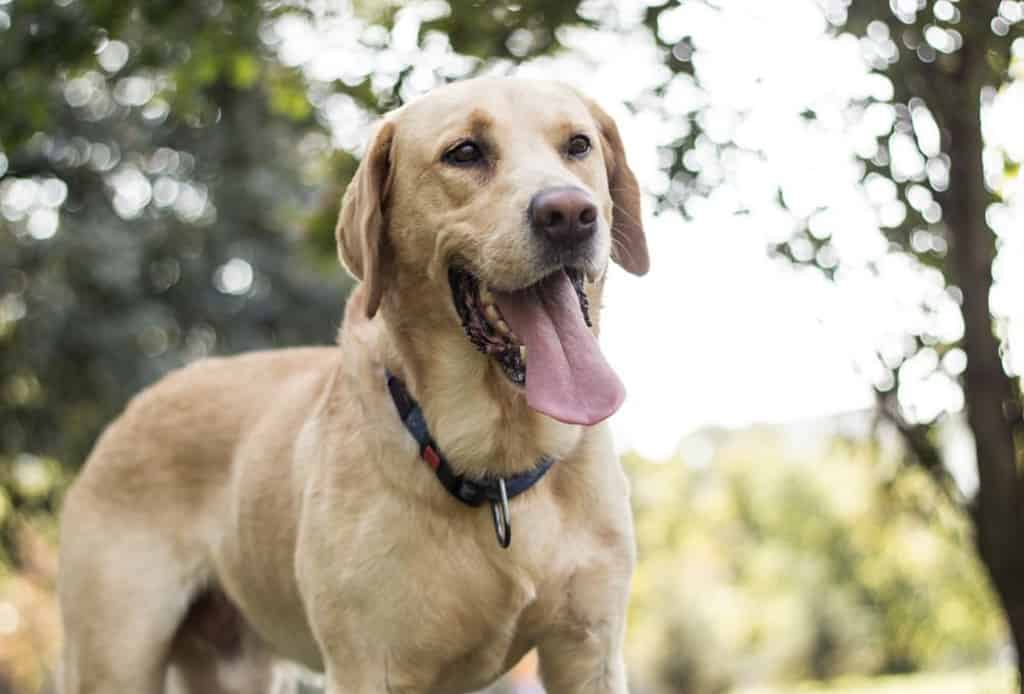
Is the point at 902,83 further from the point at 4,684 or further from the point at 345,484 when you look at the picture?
the point at 4,684

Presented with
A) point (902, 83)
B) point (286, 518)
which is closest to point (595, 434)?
point (286, 518)

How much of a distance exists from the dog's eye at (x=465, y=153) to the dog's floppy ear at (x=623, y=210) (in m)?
0.56

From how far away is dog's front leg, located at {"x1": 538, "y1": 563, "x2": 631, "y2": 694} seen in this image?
380 centimetres

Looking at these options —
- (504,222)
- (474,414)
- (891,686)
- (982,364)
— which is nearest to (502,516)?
(474,414)

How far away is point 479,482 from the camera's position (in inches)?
149

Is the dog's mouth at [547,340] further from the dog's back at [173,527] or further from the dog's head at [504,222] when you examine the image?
→ the dog's back at [173,527]

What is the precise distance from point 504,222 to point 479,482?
74cm

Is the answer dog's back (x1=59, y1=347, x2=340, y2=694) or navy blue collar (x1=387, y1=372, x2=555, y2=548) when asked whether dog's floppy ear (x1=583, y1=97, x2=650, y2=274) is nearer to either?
navy blue collar (x1=387, y1=372, x2=555, y2=548)

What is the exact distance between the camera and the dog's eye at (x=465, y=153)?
3.70m

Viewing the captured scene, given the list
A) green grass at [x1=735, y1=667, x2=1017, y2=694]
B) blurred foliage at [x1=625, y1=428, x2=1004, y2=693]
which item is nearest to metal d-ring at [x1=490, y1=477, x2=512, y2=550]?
green grass at [x1=735, y1=667, x2=1017, y2=694]

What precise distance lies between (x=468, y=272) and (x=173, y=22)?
3662mm

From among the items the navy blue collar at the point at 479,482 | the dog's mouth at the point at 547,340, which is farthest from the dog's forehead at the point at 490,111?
the navy blue collar at the point at 479,482

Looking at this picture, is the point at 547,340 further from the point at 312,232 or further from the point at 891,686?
the point at 891,686

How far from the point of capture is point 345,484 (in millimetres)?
3885
